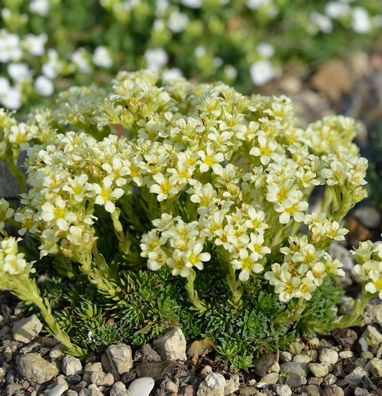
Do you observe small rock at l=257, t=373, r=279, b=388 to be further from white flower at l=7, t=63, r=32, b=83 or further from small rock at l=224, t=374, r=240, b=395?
white flower at l=7, t=63, r=32, b=83

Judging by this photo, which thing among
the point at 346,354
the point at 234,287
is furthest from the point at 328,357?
the point at 234,287

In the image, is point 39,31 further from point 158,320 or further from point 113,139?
point 158,320

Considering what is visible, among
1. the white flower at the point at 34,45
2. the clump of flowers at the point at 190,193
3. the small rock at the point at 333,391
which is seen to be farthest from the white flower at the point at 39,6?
the small rock at the point at 333,391

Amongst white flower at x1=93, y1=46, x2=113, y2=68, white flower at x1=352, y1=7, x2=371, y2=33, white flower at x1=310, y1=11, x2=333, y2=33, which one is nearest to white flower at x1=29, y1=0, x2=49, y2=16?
white flower at x1=93, y1=46, x2=113, y2=68

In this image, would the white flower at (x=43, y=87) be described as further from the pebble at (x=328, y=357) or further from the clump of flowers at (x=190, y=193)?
the pebble at (x=328, y=357)

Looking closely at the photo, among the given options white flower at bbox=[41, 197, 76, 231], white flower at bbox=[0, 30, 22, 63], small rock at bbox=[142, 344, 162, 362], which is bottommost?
small rock at bbox=[142, 344, 162, 362]

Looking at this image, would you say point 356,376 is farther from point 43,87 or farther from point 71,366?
point 43,87

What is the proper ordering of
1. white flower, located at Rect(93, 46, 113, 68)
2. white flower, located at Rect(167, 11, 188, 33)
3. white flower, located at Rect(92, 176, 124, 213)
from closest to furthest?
white flower, located at Rect(92, 176, 124, 213) → white flower, located at Rect(93, 46, 113, 68) → white flower, located at Rect(167, 11, 188, 33)
